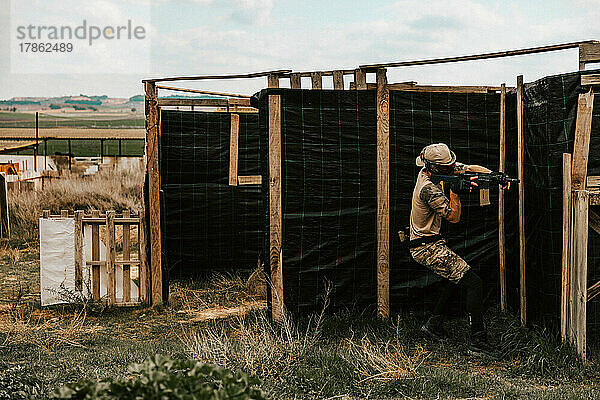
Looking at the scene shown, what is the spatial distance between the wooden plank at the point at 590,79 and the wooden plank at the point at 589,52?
0.14m

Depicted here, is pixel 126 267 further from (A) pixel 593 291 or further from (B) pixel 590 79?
(B) pixel 590 79

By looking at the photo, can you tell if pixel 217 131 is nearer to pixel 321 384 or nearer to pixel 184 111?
pixel 184 111

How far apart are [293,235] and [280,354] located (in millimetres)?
1438

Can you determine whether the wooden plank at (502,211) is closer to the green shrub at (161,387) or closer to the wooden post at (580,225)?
the wooden post at (580,225)

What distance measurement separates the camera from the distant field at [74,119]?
90688 mm

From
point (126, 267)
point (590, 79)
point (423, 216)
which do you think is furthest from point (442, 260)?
point (126, 267)

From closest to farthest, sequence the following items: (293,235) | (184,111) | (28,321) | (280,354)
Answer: (280,354), (293,235), (28,321), (184,111)

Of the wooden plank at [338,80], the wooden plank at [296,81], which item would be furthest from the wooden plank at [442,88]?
the wooden plank at [296,81]

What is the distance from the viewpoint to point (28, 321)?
8078mm

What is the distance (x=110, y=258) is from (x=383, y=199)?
3.61 metres

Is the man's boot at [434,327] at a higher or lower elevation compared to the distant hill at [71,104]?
lower

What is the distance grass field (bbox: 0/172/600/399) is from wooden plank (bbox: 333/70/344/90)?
2.45 m

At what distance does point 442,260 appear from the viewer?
6.79 metres

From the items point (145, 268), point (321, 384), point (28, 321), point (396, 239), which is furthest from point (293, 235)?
Result: point (28, 321)
